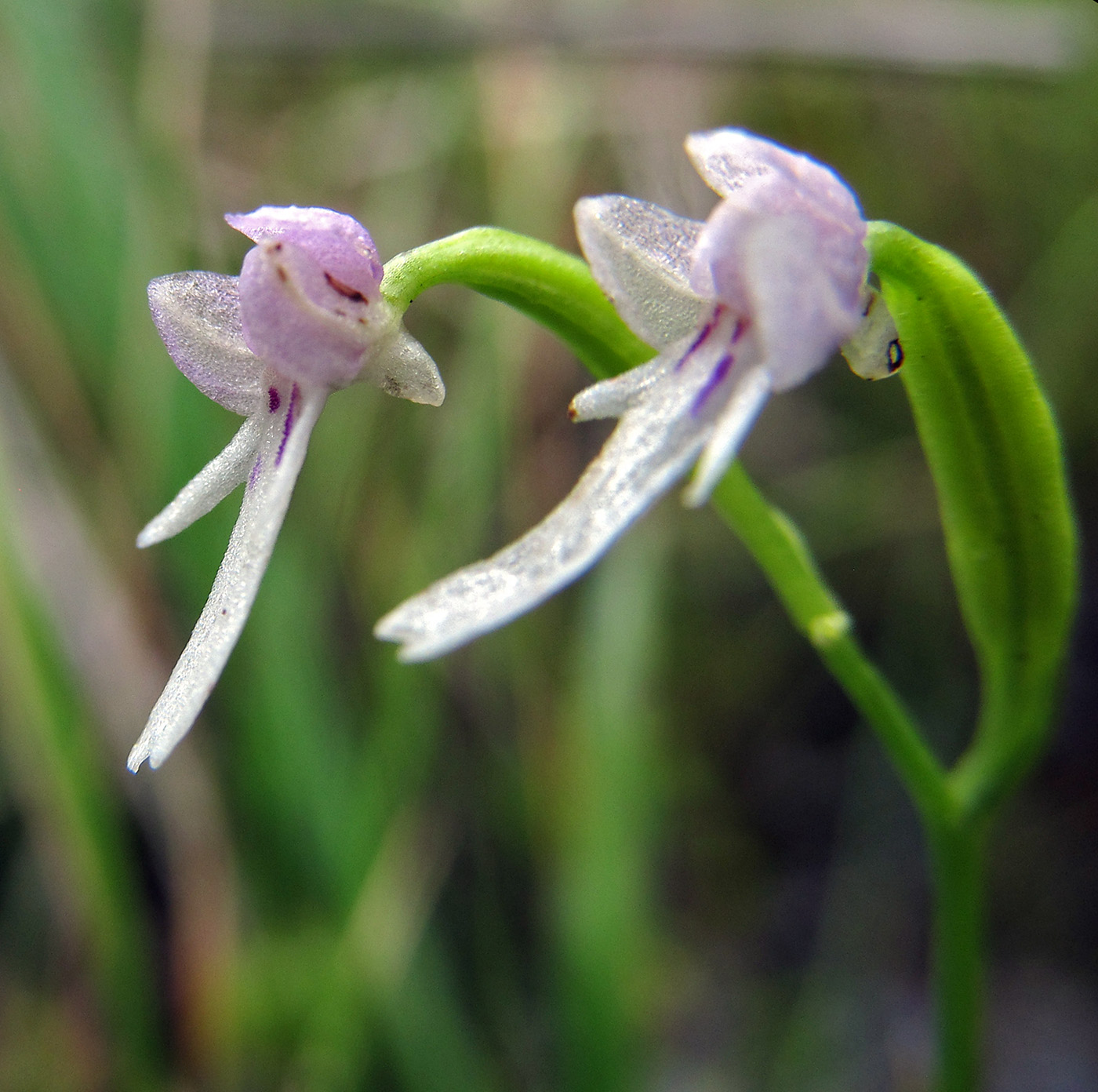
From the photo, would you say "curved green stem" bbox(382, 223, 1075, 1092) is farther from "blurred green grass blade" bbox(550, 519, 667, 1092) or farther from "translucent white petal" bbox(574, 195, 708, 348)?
"blurred green grass blade" bbox(550, 519, 667, 1092)

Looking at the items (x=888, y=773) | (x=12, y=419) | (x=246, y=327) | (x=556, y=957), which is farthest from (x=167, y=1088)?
(x=246, y=327)

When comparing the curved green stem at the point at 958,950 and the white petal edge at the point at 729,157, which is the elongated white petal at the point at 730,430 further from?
the curved green stem at the point at 958,950

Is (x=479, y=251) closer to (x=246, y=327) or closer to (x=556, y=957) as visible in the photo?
(x=246, y=327)

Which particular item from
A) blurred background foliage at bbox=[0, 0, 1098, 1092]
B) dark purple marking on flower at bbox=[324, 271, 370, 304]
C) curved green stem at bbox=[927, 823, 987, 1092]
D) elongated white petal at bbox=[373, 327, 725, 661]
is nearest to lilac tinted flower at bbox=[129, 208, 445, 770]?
dark purple marking on flower at bbox=[324, 271, 370, 304]

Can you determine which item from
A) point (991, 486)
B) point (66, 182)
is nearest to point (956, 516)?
point (991, 486)

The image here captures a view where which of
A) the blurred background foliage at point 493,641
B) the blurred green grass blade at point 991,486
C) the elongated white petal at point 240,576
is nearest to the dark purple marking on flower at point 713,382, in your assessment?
the blurred green grass blade at point 991,486

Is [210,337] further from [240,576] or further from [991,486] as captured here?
[991,486]

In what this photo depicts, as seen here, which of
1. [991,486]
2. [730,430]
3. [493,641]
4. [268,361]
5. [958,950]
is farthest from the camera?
[493,641]
